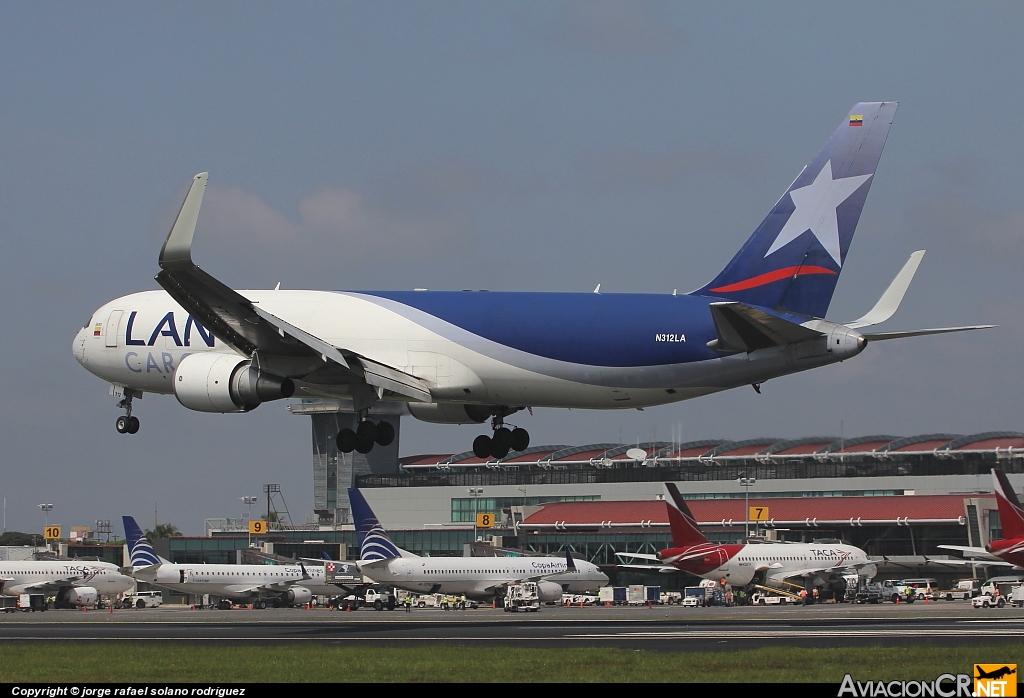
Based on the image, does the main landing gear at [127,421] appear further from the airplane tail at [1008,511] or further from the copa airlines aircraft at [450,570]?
the airplane tail at [1008,511]

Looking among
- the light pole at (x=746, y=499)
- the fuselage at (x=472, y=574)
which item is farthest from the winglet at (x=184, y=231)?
the light pole at (x=746, y=499)

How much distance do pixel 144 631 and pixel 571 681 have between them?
33355 millimetres

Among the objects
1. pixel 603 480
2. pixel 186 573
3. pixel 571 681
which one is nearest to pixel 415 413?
pixel 571 681

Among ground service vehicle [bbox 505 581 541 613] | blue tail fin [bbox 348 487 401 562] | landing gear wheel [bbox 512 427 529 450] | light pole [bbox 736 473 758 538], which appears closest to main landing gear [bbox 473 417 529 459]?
landing gear wheel [bbox 512 427 529 450]

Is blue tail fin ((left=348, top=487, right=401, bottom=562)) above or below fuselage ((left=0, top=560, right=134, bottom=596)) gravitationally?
above

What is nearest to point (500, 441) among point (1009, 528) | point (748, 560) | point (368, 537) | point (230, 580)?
point (1009, 528)

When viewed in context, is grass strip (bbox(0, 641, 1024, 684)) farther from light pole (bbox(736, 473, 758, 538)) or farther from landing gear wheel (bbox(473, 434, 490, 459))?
light pole (bbox(736, 473, 758, 538))

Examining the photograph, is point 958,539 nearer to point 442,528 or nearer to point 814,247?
point 442,528

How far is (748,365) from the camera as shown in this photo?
40.0 m

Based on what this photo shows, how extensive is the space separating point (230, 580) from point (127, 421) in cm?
6151

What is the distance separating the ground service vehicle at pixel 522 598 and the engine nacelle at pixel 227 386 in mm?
49887

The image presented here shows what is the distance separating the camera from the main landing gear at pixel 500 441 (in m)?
46.8

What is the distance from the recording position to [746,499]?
136 meters

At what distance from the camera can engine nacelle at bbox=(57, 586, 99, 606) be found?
341 ft
